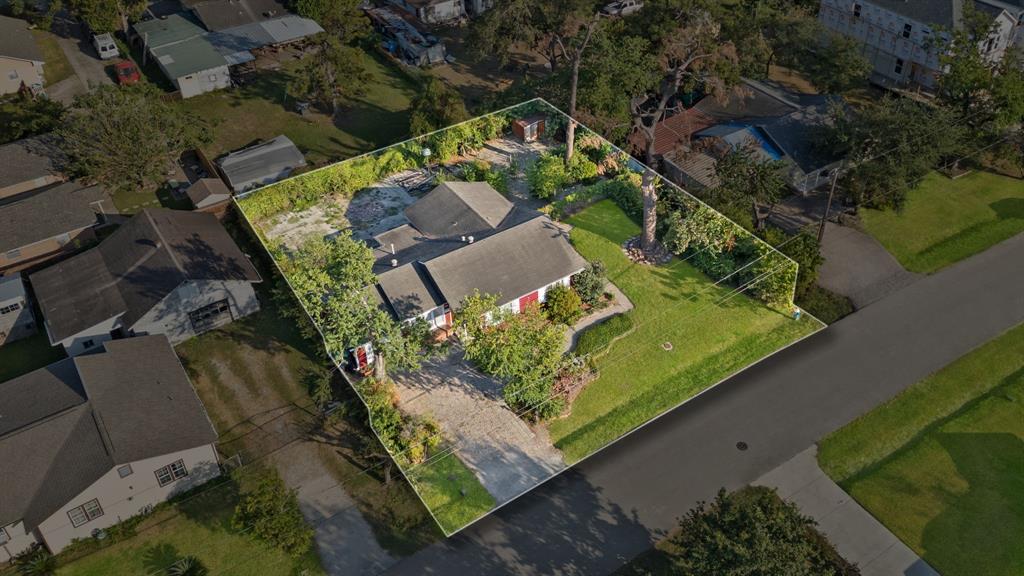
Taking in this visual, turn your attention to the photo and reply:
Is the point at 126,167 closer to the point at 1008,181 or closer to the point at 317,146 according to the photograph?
the point at 317,146

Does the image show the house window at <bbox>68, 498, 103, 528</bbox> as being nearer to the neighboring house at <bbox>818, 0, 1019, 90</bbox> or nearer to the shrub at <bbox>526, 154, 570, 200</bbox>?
the shrub at <bbox>526, 154, 570, 200</bbox>

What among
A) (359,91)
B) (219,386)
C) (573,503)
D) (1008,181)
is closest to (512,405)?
(573,503)

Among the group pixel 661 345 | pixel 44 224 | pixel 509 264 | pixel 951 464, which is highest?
pixel 44 224

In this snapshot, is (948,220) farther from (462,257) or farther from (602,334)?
(462,257)

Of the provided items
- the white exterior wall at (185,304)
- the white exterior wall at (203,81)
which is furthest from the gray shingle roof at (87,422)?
the white exterior wall at (203,81)

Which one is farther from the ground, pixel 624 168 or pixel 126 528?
pixel 624 168

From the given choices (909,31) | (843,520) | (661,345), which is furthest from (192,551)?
(909,31)

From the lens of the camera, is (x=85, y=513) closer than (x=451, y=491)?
Yes

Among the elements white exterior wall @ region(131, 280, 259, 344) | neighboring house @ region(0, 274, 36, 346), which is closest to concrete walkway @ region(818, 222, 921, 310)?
white exterior wall @ region(131, 280, 259, 344)
